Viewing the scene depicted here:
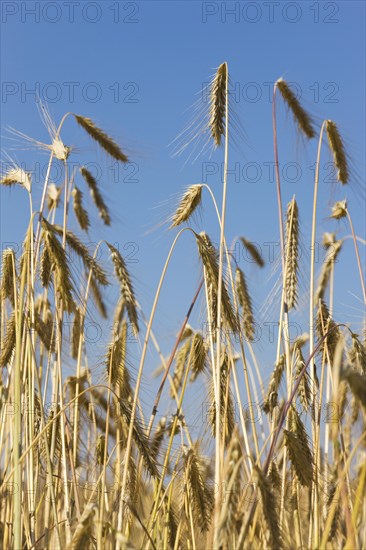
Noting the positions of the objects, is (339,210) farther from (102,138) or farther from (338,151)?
(102,138)

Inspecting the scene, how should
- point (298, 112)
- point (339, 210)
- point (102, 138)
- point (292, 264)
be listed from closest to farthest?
point (292, 264) < point (298, 112) < point (102, 138) < point (339, 210)

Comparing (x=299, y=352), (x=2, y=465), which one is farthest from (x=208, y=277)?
(x=2, y=465)

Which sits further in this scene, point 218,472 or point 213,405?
Answer: point 213,405

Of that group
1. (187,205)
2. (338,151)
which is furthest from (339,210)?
(187,205)

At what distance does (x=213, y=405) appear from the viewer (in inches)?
127

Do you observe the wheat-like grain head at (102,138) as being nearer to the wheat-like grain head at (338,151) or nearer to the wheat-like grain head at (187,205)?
the wheat-like grain head at (187,205)

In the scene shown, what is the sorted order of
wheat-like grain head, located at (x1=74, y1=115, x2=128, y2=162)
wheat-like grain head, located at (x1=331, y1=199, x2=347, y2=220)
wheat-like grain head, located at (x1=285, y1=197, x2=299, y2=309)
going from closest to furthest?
wheat-like grain head, located at (x1=285, y1=197, x2=299, y2=309), wheat-like grain head, located at (x1=74, y1=115, x2=128, y2=162), wheat-like grain head, located at (x1=331, y1=199, x2=347, y2=220)

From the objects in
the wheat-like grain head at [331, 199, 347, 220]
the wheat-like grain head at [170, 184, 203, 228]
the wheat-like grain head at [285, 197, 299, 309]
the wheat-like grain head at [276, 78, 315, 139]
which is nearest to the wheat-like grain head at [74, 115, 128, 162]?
the wheat-like grain head at [170, 184, 203, 228]

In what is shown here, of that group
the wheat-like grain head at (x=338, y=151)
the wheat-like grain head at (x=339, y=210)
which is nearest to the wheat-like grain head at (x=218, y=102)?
A: the wheat-like grain head at (x=338, y=151)

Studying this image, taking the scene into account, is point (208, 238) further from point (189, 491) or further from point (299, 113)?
point (189, 491)

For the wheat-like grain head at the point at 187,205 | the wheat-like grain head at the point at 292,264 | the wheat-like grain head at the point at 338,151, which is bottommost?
the wheat-like grain head at the point at 292,264

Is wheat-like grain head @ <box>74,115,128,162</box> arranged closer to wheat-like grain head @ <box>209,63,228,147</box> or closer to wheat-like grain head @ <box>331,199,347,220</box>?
wheat-like grain head @ <box>209,63,228,147</box>

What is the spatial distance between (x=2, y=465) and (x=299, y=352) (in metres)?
1.75

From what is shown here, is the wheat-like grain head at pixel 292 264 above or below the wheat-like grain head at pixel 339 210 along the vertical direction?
below
